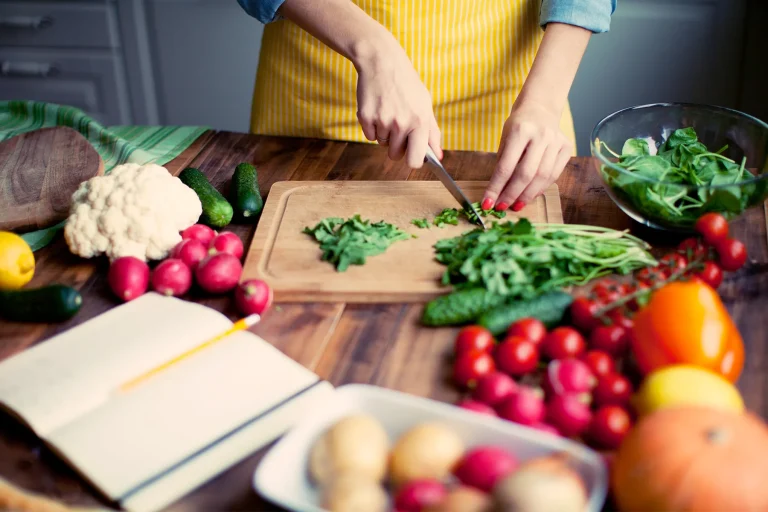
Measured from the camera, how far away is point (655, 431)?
29.9 inches

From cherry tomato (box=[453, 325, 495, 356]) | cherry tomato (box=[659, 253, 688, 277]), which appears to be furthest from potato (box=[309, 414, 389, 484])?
cherry tomato (box=[659, 253, 688, 277])

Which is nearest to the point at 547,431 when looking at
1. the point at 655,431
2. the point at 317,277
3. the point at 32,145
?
the point at 655,431

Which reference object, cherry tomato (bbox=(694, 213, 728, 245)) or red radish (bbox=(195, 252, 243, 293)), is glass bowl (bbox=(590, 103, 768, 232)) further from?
red radish (bbox=(195, 252, 243, 293))

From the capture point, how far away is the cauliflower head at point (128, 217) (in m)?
1.34

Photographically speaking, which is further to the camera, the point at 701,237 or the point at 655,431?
the point at 701,237

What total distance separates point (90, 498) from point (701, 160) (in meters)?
1.24

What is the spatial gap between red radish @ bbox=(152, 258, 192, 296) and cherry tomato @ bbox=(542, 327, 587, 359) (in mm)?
612

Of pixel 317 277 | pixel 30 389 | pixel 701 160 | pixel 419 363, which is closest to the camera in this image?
pixel 30 389

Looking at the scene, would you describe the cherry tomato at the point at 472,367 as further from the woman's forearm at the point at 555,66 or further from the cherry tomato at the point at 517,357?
the woman's forearm at the point at 555,66

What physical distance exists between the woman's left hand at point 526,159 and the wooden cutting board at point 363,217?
0.04 m

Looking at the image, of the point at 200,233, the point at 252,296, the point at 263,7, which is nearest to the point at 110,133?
the point at 263,7

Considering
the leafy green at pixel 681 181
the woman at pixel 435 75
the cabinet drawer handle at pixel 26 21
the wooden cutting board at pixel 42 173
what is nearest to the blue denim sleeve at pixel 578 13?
the woman at pixel 435 75

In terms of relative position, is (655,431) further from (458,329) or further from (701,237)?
(701,237)

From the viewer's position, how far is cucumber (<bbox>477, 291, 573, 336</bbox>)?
112 cm
